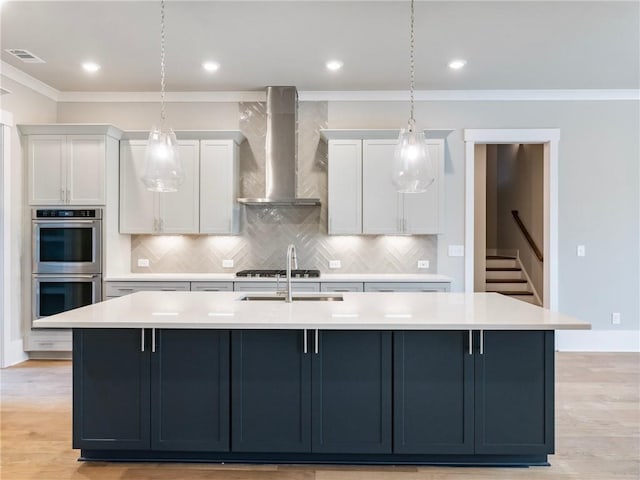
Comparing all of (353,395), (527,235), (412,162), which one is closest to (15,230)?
(353,395)

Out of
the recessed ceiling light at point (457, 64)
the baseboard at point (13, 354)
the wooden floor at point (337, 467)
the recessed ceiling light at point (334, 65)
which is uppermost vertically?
the recessed ceiling light at point (457, 64)

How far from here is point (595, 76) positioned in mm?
4719

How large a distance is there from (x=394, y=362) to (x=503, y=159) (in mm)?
7066

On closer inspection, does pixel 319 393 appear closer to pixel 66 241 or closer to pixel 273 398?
pixel 273 398

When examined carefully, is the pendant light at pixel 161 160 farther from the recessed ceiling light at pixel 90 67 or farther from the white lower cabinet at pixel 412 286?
the white lower cabinet at pixel 412 286

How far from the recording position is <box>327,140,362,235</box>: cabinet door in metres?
4.88

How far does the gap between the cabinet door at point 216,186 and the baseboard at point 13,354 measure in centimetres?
222

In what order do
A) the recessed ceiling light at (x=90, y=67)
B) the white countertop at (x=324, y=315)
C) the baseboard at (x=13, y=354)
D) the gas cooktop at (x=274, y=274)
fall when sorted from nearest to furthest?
the white countertop at (x=324, y=315) → the recessed ceiling light at (x=90, y=67) → the baseboard at (x=13, y=354) → the gas cooktop at (x=274, y=274)

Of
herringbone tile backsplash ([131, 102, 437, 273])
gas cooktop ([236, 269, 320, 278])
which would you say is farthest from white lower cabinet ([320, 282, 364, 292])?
herringbone tile backsplash ([131, 102, 437, 273])

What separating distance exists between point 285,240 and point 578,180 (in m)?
3.46

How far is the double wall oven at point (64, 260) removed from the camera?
465 centimetres

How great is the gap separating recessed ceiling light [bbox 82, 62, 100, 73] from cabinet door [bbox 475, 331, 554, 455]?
4280mm

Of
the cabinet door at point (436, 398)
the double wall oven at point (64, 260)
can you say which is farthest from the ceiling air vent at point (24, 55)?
the cabinet door at point (436, 398)

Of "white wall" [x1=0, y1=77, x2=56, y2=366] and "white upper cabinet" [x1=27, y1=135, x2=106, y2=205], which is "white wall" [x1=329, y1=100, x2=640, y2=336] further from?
"white wall" [x1=0, y1=77, x2=56, y2=366]
